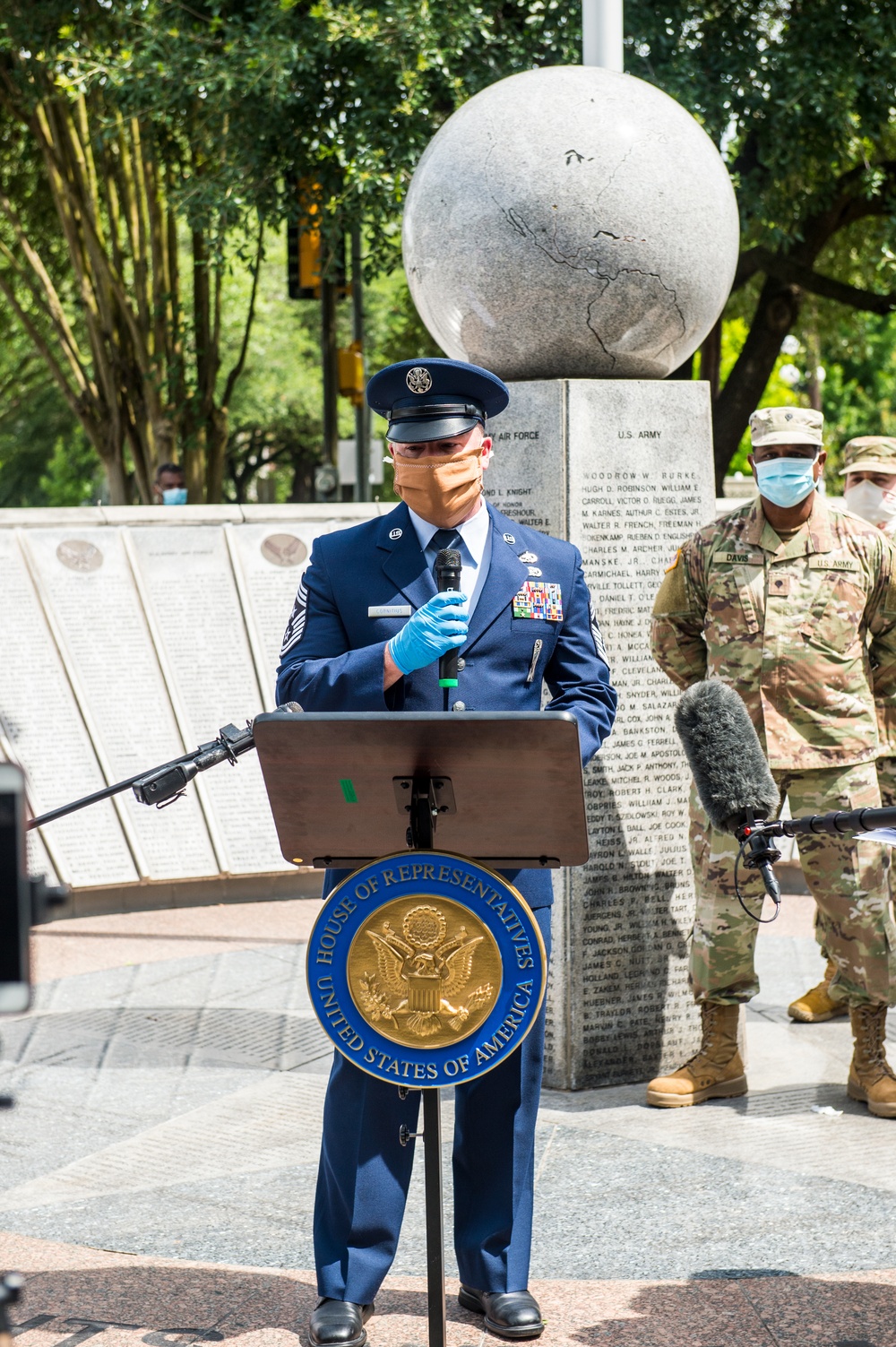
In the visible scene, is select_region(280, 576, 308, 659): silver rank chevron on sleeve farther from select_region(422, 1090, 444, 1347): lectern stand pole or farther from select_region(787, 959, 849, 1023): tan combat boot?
select_region(787, 959, 849, 1023): tan combat boot

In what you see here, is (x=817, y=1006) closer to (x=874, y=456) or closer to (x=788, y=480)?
(x=788, y=480)

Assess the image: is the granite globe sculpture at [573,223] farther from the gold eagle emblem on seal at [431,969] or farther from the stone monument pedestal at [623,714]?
the gold eagle emblem on seal at [431,969]

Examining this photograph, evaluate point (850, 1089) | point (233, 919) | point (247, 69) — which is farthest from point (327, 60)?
point (850, 1089)

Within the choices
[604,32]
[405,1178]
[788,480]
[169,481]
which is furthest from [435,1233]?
[169,481]

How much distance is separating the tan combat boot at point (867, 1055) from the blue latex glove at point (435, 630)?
2.72m

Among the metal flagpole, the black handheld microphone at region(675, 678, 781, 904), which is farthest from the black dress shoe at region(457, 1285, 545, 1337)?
the metal flagpole

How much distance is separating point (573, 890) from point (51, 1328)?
2.33 m

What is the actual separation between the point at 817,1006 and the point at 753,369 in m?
11.2

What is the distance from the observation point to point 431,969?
9.90ft

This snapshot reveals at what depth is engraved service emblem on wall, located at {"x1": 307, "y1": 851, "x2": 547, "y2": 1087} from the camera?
3.00 m

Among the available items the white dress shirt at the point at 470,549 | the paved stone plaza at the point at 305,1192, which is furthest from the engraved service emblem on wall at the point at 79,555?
the white dress shirt at the point at 470,549

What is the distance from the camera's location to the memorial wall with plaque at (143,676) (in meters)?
8.12

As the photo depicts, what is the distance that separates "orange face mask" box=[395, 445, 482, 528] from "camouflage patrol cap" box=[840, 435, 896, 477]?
3.96 meters

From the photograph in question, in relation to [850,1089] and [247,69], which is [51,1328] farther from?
[247,69]
